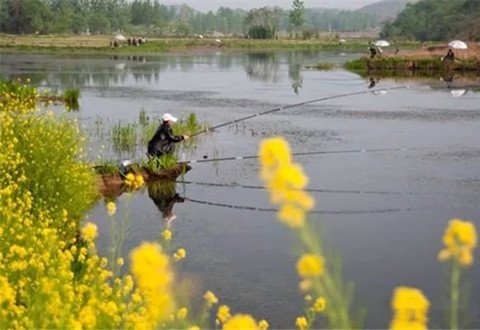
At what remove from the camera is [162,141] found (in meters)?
12.8

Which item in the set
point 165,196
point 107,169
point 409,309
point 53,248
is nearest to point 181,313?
point 409,309

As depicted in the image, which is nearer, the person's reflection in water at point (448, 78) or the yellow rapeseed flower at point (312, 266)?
the yellow rapeseed flower at point (312, 266)

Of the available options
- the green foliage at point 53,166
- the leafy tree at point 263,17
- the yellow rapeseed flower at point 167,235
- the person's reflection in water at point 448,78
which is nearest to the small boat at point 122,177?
the green foliage at point 53,166

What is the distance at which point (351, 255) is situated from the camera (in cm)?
891

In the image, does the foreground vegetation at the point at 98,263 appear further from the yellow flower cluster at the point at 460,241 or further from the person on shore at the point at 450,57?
the person on shore at the point at 450,57

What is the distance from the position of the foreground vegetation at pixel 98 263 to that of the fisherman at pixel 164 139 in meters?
1.85

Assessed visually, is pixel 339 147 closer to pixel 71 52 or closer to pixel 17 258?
pixel 17 258

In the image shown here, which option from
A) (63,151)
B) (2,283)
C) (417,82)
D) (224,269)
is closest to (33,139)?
(63,151)

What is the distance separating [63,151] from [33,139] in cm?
37

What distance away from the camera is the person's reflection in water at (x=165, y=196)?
11147mm

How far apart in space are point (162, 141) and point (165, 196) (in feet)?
3.79

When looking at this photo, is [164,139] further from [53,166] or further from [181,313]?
[181,313]

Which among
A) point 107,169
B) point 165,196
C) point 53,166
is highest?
point 53,166

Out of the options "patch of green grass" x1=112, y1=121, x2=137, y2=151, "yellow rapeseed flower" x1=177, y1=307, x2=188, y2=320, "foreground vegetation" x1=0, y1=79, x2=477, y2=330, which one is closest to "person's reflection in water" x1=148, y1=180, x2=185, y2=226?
"foreground vegetation" x1=0, y1=79, x2=477, y2=330
